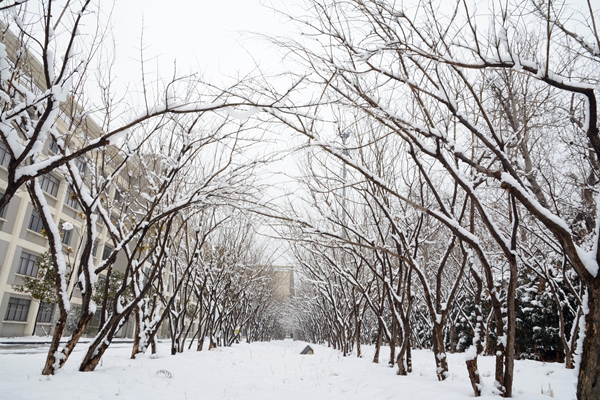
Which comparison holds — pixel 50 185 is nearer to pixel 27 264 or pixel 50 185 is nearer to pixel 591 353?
pixel 27 264

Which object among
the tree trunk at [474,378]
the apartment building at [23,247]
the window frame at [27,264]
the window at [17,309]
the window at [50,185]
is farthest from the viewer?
the window at [50,185]

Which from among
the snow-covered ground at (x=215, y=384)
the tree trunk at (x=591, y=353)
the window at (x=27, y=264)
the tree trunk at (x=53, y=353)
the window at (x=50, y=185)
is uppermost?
the window at (x=50, y=185)

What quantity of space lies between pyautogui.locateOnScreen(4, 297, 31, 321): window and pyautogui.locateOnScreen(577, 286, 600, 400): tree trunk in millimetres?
23448

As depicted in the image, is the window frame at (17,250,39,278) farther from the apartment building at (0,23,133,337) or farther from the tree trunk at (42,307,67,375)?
the tree trunk at (42,307,67,375)

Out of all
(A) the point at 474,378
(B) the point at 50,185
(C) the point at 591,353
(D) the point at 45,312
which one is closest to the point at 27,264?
(D) the point at 45,312

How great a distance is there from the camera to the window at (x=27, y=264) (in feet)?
63.8

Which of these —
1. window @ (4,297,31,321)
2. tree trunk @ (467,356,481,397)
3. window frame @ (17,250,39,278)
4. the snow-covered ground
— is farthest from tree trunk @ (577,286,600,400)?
window @ (4,297,31,321)

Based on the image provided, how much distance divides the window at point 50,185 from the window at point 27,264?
359 centimetres

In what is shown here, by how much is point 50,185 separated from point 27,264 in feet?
14.8

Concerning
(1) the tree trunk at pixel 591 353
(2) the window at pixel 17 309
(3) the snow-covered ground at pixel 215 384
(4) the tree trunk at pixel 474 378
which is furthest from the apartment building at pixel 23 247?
(1) the tree trunk at pixel 591 353

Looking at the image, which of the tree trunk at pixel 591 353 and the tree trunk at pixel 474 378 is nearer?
the tree trunk at pixel 591 353

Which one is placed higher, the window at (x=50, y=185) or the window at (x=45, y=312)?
the window at (x=50, y=185)

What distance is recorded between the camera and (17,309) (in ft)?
63.5

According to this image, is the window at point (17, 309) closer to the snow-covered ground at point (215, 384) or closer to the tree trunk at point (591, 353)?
the snow-covered ground at point (215, 384)
